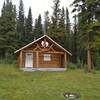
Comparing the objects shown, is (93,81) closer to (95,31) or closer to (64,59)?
(95,31)

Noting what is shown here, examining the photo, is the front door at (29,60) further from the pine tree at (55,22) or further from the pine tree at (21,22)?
the pine tree at (21,22)

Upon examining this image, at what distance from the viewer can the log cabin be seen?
38.9 metres

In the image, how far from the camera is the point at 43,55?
4034 centimetres

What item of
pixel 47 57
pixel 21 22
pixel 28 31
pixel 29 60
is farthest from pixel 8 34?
pixel 21 22

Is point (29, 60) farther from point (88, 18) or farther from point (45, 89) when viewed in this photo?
point (45, 89)

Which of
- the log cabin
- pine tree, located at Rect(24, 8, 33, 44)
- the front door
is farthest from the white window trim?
pine tree, located at Rect(24, 8, 33, 44)

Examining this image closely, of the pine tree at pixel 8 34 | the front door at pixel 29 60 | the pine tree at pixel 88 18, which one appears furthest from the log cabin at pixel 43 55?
the pine tree at pixel 8 34

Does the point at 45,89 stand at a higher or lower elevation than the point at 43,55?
lower

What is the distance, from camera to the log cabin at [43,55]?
38875 millimetres

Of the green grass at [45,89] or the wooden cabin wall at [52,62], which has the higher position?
the wooden cabin wall at [52,62]

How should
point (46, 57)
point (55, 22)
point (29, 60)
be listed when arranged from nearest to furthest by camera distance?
point (29, 60) < point (46, 57) < point (55, 22)

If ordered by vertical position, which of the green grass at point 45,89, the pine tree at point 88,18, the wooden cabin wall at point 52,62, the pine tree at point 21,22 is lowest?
the green grass at point 45,89

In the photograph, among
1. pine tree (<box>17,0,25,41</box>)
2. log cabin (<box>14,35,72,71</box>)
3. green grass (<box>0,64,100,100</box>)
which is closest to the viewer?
green grass (<box>0,64,100,100</box>)

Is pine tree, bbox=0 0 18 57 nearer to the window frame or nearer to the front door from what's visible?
the front door
